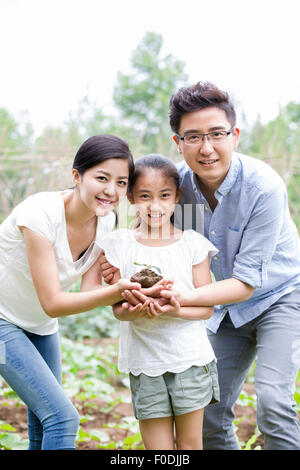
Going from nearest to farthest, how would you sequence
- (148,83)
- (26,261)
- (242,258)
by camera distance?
(26,261)
(242,258)
(148,83)

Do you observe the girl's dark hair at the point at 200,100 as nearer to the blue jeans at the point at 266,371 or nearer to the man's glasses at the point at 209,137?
the man's glasses at the point at 209,137

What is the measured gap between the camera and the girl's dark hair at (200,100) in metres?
2.58

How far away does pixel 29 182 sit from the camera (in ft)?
25.0

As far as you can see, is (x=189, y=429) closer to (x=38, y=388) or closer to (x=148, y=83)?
(x=38, y=388)

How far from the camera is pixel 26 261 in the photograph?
2.53m

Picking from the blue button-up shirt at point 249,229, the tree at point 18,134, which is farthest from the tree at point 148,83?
the blue button-up shirt at point 249,229

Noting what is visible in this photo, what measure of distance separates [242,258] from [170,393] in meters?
0.74

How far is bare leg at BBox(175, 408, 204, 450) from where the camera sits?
7.97 ft

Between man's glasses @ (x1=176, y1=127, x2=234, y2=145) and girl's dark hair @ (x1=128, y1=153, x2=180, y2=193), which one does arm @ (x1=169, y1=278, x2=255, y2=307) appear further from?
man's glasses @ (x1=176, y1=127, x2=234, y2=145)

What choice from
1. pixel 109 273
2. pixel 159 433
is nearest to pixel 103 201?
pixel 109 273

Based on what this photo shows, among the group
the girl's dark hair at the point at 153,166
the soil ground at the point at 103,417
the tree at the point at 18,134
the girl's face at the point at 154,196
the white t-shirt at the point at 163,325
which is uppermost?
the girl's dark hair at the point at 153,166

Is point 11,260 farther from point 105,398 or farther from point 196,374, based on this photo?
point 105,398

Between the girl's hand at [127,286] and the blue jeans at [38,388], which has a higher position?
the girl's hand at [127,286]

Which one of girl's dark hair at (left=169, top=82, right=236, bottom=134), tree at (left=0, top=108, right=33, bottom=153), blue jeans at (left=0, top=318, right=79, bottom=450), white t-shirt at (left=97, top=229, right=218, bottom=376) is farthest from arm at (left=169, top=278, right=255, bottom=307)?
tree at (left=0, top=108, right=33, bottom=153)
